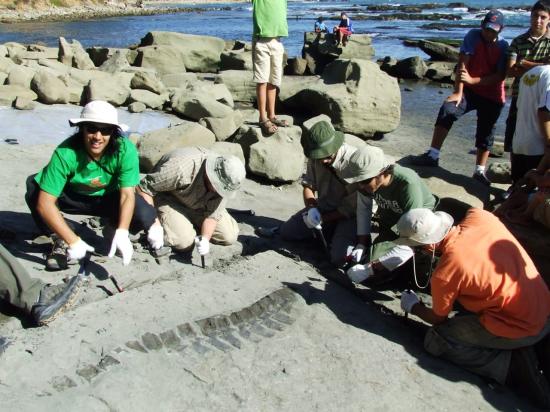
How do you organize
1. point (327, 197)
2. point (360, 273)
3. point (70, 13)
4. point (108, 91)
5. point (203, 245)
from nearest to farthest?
point (360, 273), point (203, 245), point (327, 197), point (108, 91), point (70, 13)

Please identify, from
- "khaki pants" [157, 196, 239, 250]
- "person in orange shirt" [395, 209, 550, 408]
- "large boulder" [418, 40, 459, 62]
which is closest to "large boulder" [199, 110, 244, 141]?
"khaki pants" [157, 196, 239, 250]

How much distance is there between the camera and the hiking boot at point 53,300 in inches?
110

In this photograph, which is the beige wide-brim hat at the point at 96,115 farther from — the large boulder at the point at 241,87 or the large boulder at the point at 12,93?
the large boulder at the point at 241,87

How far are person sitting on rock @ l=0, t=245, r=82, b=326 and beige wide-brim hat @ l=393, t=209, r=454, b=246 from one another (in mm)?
1791

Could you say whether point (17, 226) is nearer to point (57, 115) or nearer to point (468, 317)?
point (57, 115)

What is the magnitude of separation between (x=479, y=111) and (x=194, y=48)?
715 cm

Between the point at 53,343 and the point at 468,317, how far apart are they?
2.15 meters

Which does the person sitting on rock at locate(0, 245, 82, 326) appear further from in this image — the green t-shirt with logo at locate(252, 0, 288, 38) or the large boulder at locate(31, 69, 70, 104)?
the large boulder at locate(31, 69, 70, 104)

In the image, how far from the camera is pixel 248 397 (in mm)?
2561

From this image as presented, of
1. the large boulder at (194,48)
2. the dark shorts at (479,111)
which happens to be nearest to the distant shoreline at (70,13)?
the large boulder at (194,48)

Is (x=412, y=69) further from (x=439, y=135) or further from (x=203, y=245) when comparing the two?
(x=203, y=245)

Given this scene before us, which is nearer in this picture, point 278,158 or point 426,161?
point 426,161

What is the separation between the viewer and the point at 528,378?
2922mm

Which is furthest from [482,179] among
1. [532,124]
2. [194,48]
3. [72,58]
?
[194,48]
